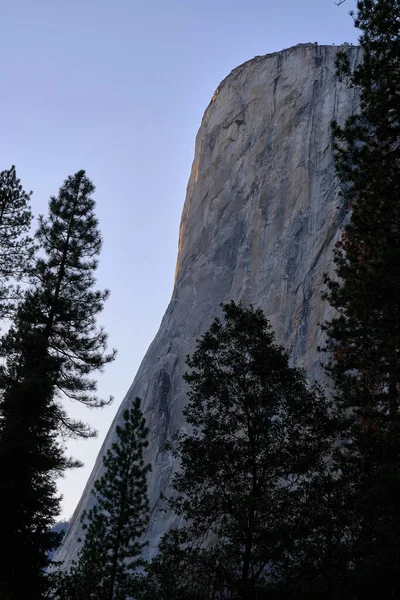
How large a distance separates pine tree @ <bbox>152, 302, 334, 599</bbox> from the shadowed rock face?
69.4 feet

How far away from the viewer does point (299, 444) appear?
14.7 metres

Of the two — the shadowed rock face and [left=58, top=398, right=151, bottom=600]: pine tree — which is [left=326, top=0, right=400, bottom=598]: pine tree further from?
the shadowed rock face

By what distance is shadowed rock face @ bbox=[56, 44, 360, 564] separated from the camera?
42688 mm

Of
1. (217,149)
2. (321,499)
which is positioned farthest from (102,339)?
(217,149)

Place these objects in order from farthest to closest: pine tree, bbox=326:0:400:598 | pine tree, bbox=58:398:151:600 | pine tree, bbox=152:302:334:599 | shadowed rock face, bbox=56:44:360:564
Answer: shadowed rock face, bbox=56:44:360:564 < pine tree, bbox=58:398:151:600 < pine tree, bbox=152:302:334:599 < pine tree, bbox=326:0:400:598

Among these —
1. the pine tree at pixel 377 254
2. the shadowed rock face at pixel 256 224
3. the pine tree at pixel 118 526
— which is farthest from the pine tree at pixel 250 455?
the shadowed rock face at pixel 256 224

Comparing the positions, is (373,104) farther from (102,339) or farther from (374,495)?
(102,339)

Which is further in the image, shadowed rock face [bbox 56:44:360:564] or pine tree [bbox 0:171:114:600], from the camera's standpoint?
shadowed rock face [bbox 56:44:360:564]

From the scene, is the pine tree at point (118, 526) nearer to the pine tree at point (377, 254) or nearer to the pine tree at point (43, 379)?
the pine tree at point (43, 379)

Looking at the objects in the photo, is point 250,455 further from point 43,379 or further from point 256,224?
point 256,224

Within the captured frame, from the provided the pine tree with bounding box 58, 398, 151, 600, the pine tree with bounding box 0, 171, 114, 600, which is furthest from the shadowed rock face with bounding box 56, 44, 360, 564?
the pine tree with bounding box 0, 171, 114, 600

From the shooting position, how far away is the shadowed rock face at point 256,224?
42688mm

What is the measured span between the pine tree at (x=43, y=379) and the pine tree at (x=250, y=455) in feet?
17.2

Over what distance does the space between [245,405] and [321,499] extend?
8.96ft
